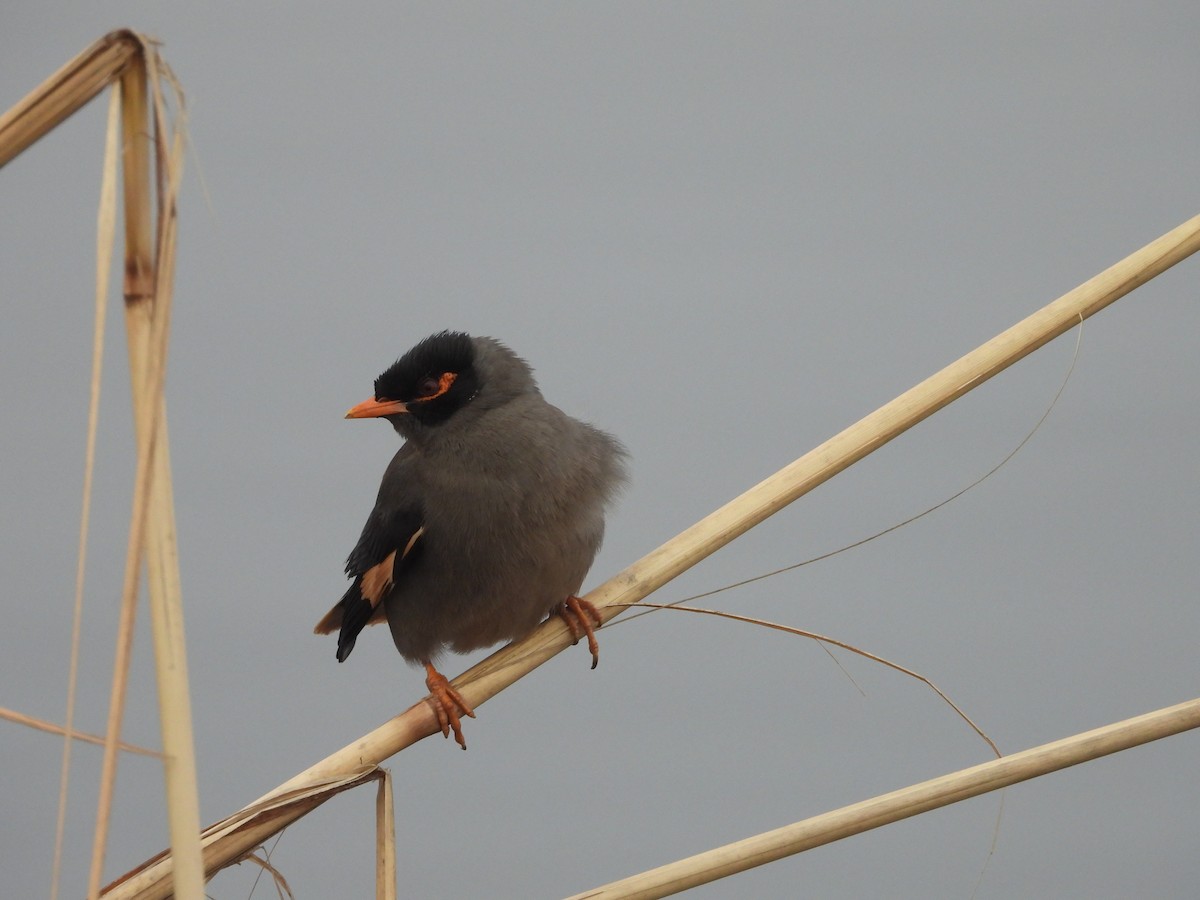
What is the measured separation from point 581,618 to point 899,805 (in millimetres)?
761

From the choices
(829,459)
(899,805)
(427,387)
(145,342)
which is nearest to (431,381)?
(427,387)

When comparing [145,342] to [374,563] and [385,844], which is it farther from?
[374,563]

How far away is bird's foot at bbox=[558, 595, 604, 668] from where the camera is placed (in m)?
2.03

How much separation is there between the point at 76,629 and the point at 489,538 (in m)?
1.33

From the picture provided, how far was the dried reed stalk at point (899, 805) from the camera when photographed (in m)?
1.38

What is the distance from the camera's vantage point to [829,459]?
1.52 m

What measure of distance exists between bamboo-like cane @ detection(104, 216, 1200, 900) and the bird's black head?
0.64 meters

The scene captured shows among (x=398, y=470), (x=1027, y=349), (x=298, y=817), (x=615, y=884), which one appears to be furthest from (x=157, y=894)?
(x=1027, y=349)

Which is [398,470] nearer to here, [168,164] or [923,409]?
[923,409]

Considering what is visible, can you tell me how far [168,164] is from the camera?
0.79m

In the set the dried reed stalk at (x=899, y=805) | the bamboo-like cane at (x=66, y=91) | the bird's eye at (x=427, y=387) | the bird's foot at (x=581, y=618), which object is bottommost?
the dried reed stalk at (x=899, y=805)

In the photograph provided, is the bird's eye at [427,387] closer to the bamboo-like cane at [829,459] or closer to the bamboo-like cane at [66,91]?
the bamboo-like cane at [829,459]

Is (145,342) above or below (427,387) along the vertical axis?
below

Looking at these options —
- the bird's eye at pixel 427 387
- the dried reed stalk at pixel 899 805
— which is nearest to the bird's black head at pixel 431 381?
the bird's eye at pixel 427 387
